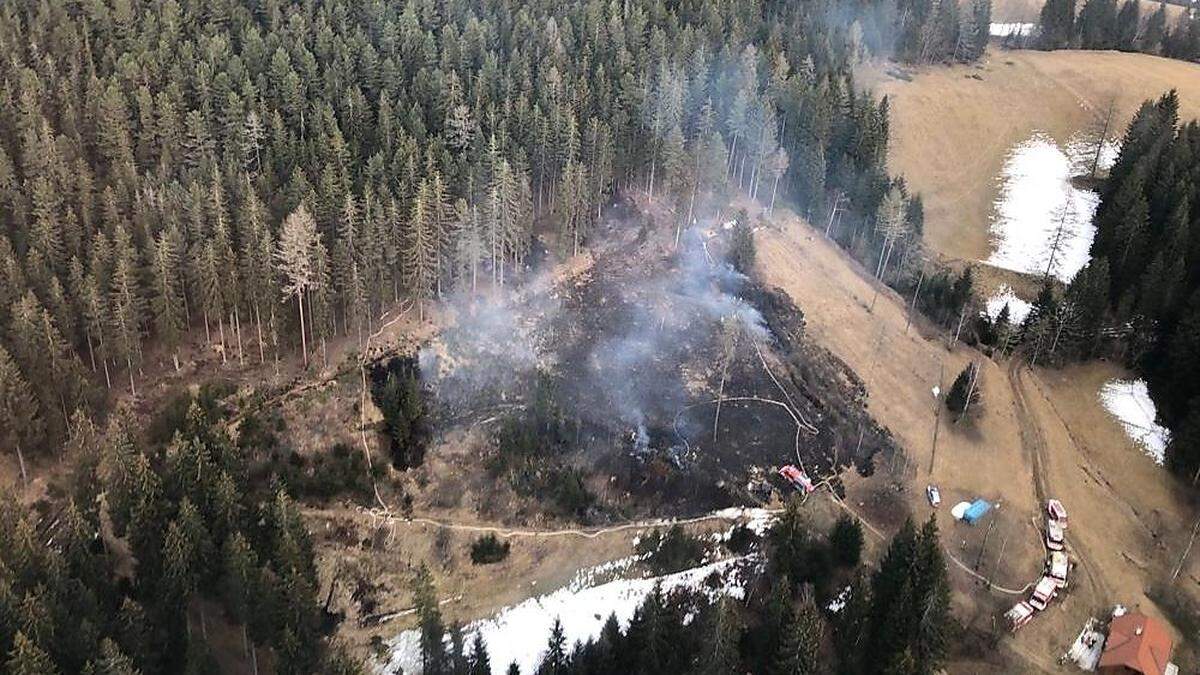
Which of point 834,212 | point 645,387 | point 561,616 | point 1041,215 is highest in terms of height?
point 834,212

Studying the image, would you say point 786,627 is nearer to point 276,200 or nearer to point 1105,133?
point 276,200

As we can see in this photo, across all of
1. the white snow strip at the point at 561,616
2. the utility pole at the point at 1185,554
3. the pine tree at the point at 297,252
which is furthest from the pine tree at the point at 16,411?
the utility pole at the point at 1185,554

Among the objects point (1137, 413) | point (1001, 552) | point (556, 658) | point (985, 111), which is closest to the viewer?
point (556, 658)

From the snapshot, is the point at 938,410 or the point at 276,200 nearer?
the point at 276,200

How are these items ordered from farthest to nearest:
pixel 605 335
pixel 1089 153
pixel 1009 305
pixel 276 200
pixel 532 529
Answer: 1. pixel 1089 153
2. pixel 1009 305
3. pixel 605 335
4. pixel 276 200
5. pixel 532 529

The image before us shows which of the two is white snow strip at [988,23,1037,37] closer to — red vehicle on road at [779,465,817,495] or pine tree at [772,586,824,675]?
red vehicle on road at [779,465,817,495]

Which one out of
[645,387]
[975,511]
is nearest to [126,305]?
[645,387]
